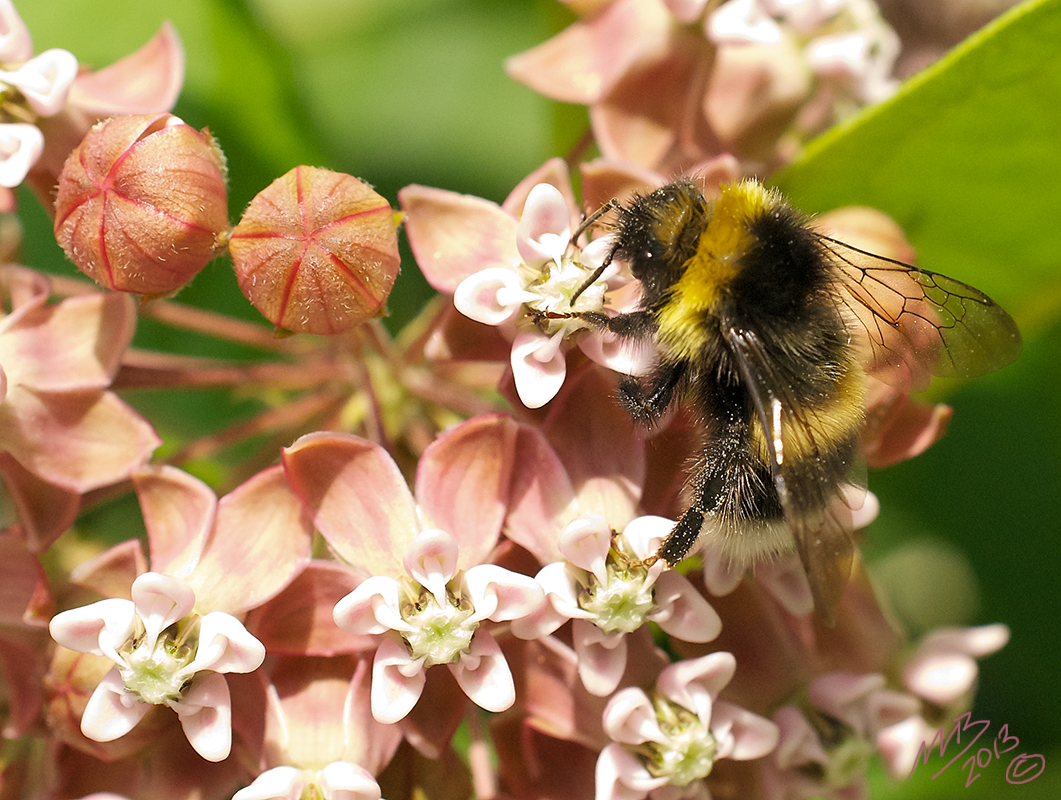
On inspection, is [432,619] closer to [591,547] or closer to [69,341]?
[591,547]

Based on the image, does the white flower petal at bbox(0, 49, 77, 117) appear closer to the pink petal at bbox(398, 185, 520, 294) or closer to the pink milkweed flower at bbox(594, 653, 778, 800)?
the pink petal at bbox(398, 185, 520, 294)

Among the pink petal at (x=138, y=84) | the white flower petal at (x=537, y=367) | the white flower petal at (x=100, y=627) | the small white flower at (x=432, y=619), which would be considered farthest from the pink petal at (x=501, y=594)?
the pink petal at (x=138, y=84)

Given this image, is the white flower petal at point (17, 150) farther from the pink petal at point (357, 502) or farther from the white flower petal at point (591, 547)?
the white flower petal at point (591, 547)

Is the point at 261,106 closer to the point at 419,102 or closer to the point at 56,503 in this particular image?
the point at 419,102

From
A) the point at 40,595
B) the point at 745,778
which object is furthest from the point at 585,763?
the point at 40,595

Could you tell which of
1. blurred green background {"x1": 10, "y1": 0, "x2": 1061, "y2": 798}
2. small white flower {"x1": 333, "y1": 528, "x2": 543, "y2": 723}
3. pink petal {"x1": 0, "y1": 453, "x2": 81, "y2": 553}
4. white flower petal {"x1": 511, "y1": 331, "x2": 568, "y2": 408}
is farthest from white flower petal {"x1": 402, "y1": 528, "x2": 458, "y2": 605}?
blurred green background {"x1": 10, "y1": 0, "x2": 1061, "y2": 798}

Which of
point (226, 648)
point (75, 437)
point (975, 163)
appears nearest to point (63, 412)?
point (75, 437)
